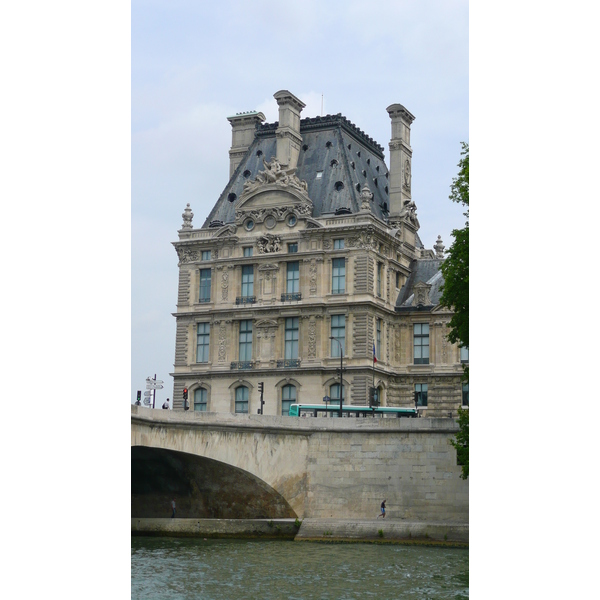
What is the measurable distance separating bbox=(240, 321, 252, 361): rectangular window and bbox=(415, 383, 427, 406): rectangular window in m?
10.2

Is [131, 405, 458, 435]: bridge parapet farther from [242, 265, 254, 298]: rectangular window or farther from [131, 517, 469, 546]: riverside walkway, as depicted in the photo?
[242, 265, 254, 298]: rectangular window

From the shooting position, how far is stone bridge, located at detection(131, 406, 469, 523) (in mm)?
44844

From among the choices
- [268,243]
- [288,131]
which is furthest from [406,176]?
[268,243]

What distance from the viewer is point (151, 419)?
41.2 meters

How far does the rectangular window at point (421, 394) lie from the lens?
2455 inches

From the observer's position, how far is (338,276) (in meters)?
61.9

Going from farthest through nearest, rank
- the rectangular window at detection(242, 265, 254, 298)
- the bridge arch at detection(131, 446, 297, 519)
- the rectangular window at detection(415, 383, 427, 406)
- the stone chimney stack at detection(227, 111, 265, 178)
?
1. the stone chimney stack at detection(227, 111, 265, 178)
2. the rectangular window at detection(242, 265, 254, 298)
3. the rectangular window at detection(415, 383, 427, 406)
4. the bridge arch at detection(131, 446, 297, 519)

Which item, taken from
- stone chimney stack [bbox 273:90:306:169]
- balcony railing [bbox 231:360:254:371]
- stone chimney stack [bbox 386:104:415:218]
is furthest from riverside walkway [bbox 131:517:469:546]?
stone chimney stack [bbox 273:90:306:169]

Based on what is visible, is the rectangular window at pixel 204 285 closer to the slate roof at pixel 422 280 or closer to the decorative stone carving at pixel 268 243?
the decorative stone carving at pixel 268 243

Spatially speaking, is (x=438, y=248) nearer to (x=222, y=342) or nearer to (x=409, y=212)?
(x=409, y=212)

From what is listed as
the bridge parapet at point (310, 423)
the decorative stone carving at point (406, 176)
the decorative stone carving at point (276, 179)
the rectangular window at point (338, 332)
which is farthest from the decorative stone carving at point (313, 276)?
the bridge parapet at point (310, 423)
